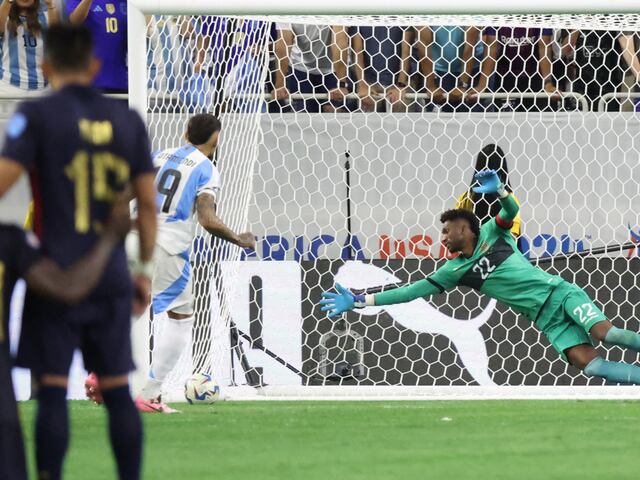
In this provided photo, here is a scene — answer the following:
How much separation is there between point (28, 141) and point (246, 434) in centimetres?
286

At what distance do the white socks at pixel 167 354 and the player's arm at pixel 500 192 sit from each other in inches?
77.8

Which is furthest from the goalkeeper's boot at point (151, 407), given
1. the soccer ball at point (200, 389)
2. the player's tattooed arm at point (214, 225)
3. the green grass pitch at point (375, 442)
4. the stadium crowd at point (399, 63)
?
the stadium crowd at point (399, 63)

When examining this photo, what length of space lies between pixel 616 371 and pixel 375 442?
2.93m

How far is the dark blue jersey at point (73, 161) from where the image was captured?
414 centimetres

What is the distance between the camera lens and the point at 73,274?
4.14 metres

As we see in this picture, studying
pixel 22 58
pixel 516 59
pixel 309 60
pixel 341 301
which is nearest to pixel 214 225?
pixel 341 301

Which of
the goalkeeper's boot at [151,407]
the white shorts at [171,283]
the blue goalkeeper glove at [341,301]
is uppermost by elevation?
the white shorts at [171,283]

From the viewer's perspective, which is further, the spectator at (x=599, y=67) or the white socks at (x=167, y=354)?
the spectator at (x=599, y=67)

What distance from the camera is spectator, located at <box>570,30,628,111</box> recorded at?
1059cm

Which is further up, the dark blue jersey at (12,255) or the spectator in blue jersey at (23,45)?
the spectator in blue jersey at (23,45)

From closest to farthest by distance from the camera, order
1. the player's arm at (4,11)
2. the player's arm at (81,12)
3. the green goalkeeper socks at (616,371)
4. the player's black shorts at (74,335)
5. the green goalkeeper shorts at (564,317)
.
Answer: the player's black shorts at (74,335), the green goalkeeper socks at (616,371), the green goalkeeper shorts at (564,317), the player's arm at (81,12), the player's arm at (4,11)

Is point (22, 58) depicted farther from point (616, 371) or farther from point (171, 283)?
point (616, 371)

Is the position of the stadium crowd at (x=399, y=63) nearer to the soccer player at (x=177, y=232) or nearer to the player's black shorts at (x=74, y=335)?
the soccer player at (x=177, y=232)

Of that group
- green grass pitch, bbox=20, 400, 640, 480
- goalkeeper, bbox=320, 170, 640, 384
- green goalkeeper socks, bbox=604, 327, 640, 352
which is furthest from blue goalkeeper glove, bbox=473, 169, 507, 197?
green grass pitch, bbox=20, 400, 640, 480
